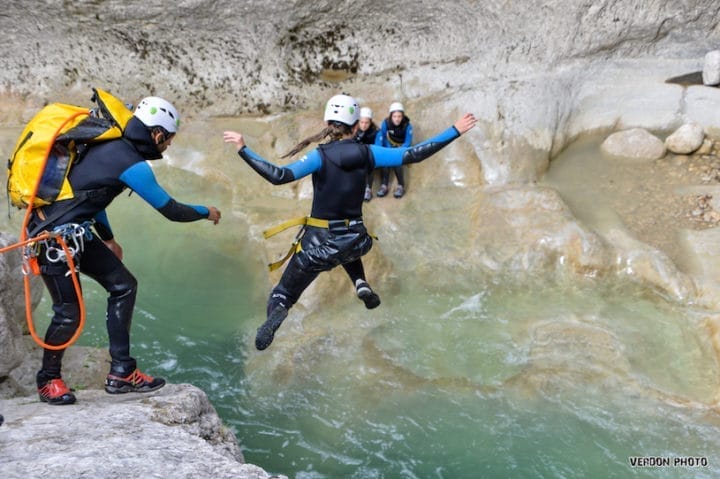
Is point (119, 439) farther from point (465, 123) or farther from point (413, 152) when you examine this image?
point (465, 123)

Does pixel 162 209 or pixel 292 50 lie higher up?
pixel 292 50

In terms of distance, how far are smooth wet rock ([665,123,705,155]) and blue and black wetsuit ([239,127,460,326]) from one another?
552 cm

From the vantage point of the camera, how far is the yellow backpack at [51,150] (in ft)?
13.0

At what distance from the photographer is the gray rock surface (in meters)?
3.22

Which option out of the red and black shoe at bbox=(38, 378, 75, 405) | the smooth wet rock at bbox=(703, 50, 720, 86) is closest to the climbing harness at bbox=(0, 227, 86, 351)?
the red and black shoe at bbox=(38, 378, 75, 405)

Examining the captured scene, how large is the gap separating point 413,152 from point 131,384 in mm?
2700

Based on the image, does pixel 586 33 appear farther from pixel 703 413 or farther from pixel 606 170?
pixel 703 413

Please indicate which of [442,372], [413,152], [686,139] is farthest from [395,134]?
[686,139]

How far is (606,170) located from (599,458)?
15.6ft

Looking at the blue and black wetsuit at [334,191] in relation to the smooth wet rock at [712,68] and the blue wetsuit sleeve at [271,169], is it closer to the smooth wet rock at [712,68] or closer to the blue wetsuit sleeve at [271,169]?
the blue wetsuit sleeve at [271,169]

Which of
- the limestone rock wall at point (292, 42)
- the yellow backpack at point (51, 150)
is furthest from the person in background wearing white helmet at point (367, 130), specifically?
the yellow backpack at point (51, 150)

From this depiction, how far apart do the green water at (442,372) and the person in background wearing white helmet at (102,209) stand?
1.75m

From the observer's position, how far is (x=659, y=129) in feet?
30.7

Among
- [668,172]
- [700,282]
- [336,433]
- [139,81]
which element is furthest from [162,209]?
[668,172]
